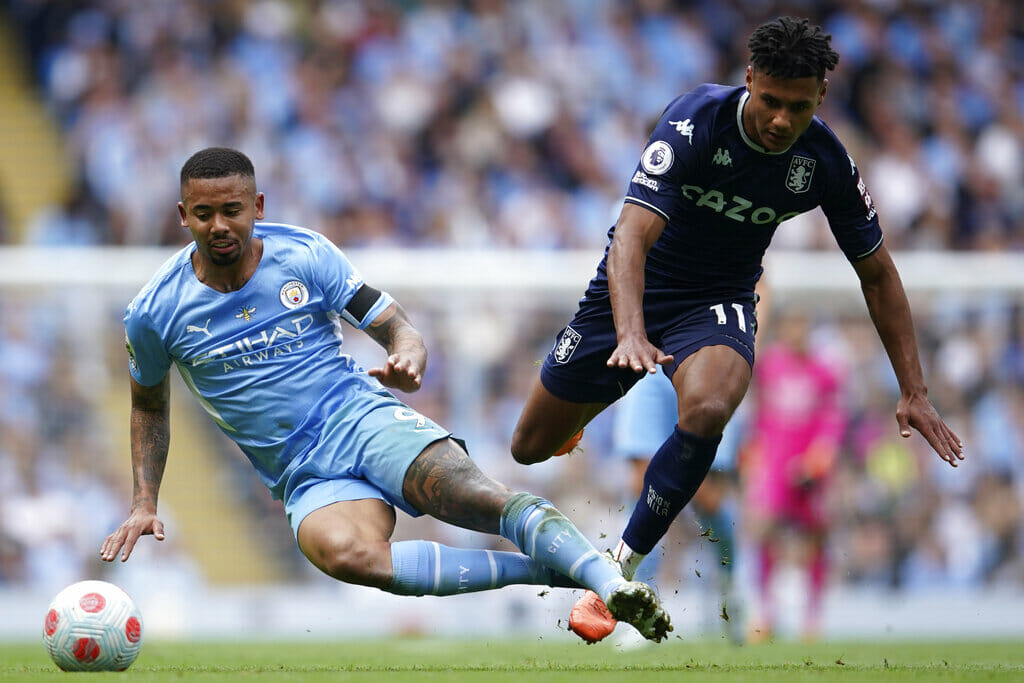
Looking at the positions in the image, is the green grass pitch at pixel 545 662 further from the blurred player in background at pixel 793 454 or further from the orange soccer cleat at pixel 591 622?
the blurred player in background at pixel 793 454

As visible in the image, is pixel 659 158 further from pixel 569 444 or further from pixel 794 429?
pixel 794 429

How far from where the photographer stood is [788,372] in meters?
10.8

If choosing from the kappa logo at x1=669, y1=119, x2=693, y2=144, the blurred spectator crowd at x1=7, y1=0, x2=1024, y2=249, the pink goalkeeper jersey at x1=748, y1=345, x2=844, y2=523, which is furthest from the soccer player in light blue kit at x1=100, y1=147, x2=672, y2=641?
the blurred spectator crowd at x1=7, y1=0, x2=1024, y2=249

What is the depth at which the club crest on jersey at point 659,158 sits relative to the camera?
19.6 ft

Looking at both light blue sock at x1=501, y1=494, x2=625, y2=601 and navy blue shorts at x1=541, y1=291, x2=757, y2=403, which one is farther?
navy blue shorts at x1=541, y1=291, x2=757, y2=403

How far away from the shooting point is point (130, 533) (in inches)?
232

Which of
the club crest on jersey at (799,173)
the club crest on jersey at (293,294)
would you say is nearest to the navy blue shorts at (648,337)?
the club crest on jersey at (799,173)

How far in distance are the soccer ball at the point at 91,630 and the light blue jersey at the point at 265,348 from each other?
3.03ft

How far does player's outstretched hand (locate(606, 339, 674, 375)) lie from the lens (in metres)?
5.42

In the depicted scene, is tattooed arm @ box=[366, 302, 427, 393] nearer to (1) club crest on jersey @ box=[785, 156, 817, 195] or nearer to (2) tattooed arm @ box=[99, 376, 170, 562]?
(2) tattooed arm @ box=[99, 376, 170, 562]

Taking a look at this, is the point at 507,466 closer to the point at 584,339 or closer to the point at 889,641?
the point at 889,641

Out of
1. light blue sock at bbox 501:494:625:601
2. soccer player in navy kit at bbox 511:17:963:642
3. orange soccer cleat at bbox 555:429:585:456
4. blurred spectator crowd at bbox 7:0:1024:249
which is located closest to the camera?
light blue sock at bbox 501:494:625:601

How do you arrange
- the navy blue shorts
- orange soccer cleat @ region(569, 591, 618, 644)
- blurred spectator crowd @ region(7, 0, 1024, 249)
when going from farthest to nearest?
blurred spectator crowd @ region(7, 0, 1024, 249), the navy blue shorts, orange soccer cleat @ region(569, 591, 618, 644)

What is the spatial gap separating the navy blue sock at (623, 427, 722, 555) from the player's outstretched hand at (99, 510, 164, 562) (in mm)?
2064
